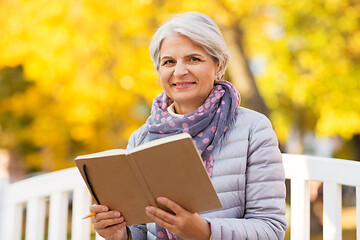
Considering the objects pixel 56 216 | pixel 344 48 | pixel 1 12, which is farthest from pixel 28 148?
A: pixel 56 216

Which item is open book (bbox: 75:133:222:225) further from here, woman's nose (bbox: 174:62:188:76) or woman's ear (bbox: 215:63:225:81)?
woman's ear (bbox: 215:63:225:81)

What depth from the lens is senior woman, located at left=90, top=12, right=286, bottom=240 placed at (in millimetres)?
1963

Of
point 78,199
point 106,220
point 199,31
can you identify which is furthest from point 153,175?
point 78,199

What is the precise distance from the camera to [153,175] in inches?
65.1

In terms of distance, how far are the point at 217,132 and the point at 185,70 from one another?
269 mm

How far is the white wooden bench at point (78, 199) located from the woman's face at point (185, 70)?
554 mm

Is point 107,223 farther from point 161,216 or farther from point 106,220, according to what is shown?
point 161,216

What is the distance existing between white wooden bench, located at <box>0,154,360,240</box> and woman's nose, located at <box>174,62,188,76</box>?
657 mm

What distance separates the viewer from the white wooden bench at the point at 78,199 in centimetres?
221

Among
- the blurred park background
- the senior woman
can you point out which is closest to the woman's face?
the senior woman

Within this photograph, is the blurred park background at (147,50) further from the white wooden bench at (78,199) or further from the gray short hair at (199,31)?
the gray short hair at (199,31)

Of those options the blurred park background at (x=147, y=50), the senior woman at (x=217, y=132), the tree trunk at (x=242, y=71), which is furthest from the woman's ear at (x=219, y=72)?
the tree trunk at (x=242, y=71)

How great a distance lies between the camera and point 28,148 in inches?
567

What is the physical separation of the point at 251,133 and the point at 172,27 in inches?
20.1
